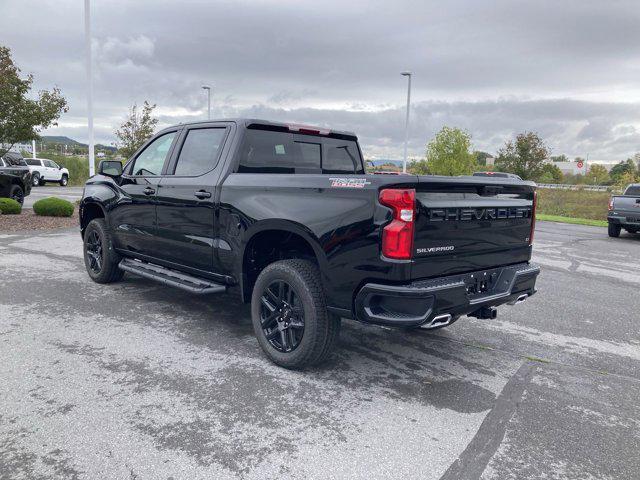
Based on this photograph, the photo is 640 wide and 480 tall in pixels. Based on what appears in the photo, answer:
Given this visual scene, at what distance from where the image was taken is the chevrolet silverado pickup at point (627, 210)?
1343 cm

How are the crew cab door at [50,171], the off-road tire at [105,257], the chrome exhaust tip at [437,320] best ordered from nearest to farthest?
1. the chrome exhaust tip at [437,320]
2. the off-road tire at [105,257]
3. the crew cab door at [50,171]

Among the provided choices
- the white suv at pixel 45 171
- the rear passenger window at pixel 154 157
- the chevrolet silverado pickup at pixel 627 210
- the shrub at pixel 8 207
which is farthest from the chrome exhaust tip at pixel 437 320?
the white suv at pixel 45 171

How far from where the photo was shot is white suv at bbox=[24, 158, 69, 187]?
29625 millimetres

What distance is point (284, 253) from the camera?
424 cm

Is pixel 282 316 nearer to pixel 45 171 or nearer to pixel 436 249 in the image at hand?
pixel 436 249

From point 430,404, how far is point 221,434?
4.68 feet

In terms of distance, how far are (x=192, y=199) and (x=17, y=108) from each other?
43.9 feet

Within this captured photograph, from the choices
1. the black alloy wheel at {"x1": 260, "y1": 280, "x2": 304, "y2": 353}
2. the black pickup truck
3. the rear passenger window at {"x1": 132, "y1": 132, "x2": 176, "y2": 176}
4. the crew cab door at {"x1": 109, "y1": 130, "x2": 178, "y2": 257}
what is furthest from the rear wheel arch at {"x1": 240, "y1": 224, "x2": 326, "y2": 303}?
the rear passenger window at {"x1": 132, "y1": 132, "x2": 176, "y2": 176}

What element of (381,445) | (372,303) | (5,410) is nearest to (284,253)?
(372,303)

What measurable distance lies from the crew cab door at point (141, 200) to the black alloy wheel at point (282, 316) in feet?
6.29

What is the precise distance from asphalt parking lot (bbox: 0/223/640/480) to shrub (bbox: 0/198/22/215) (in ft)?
31.7

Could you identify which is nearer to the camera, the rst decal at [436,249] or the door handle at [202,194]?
the rst decal at [436,249]

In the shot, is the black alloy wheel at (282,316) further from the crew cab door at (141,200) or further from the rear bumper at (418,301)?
the crew cab door at (141,200)

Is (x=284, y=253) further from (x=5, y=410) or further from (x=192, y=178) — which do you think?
(x=5, y=410)
